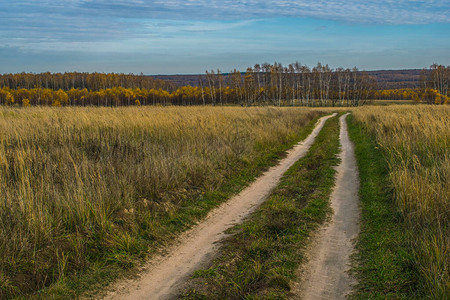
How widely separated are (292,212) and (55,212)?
4.20 m

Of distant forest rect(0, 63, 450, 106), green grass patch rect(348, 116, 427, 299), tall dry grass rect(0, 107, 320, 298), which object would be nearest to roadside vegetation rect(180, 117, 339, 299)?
green grass patch rect(348, 116, 427, 299)

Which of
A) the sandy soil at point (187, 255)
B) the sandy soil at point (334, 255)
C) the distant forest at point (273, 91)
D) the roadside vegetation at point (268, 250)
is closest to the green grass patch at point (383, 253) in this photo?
the sandy soil at point (334, 255)

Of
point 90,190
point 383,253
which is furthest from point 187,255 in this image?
point 383,253

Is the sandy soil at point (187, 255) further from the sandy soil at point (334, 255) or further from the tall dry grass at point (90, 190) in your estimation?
the sandy soil at point (334, 255)

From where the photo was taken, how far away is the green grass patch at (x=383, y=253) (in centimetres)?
361

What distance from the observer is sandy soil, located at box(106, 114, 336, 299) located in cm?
383

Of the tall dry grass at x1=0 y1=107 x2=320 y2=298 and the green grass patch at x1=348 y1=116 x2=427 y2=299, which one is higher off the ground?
the tall dry grass at x1=0 y1=107 x2=320 y2=298

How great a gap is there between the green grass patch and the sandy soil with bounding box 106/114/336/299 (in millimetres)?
2088

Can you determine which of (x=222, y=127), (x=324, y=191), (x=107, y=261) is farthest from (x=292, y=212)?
(x=222, y=127)

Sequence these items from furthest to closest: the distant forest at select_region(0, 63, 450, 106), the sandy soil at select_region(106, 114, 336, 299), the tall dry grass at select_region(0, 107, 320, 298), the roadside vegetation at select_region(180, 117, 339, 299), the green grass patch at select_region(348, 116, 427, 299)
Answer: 1. the distant forest at select_region(0, 63, 450, 106)
2. the tall dry grass at select_region(0, 107, 320, 298)
3. the sandy soil at select_region(106, 114, 336, 299)
4. the roadside vegetation at select_region(180, 117, 339, 299)
5. the green grass patch at select_region(348, 116, 427, 299)

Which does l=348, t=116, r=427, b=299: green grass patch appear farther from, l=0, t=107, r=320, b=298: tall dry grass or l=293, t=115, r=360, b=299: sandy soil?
l=0, t=107, r=320, b=298: tall dry grass

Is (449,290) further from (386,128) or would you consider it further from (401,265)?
(386,128)

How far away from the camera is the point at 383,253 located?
4453mm

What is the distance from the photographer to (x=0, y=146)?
25.3 ft
